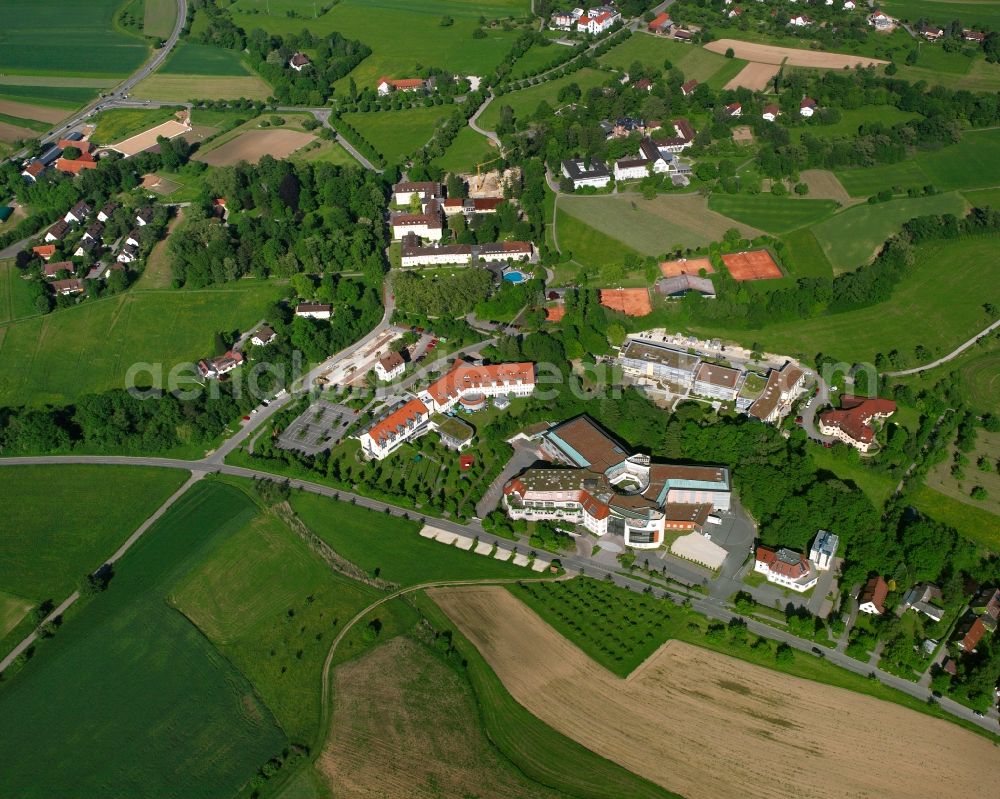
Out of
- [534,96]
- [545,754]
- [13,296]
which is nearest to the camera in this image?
[545,754]

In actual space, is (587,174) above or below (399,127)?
below

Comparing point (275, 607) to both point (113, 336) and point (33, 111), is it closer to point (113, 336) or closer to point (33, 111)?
point (113, 336)

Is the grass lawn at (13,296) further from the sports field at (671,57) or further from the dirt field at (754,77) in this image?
the dirt field at (754,77)

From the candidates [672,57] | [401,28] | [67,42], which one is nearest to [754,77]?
[672,57]

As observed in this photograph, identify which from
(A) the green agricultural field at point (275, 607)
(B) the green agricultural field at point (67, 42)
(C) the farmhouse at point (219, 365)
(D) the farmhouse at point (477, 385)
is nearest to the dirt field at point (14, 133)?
(B) the green agricultural field at point (67, 42)

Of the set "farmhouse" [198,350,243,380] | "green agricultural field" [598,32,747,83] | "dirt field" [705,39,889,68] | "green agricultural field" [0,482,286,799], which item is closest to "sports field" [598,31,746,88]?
"green agricultural field" [598,32,747,83]

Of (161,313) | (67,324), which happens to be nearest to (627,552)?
(161,313)

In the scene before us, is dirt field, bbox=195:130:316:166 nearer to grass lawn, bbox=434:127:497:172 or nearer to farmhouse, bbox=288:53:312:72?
farmhouse, bbox=288:53:312:72
